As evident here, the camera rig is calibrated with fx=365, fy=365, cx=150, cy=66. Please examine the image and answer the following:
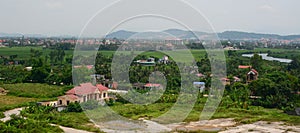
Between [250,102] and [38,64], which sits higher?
[38,64]

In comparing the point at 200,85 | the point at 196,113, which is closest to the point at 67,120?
the point at 196,113

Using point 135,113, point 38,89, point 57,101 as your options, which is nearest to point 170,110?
point 135,113

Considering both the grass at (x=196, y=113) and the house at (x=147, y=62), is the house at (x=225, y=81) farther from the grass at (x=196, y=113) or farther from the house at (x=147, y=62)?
the house at (x=147, y=62)

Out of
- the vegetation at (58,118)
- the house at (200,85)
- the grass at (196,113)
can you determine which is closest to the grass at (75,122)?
the vegetation at (58,118)

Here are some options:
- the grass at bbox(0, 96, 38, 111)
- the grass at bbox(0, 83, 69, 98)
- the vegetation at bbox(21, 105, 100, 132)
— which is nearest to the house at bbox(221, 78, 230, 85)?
the grass at bbox(0, 83, 69, 98)

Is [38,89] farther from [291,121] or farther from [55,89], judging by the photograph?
[291,121]
